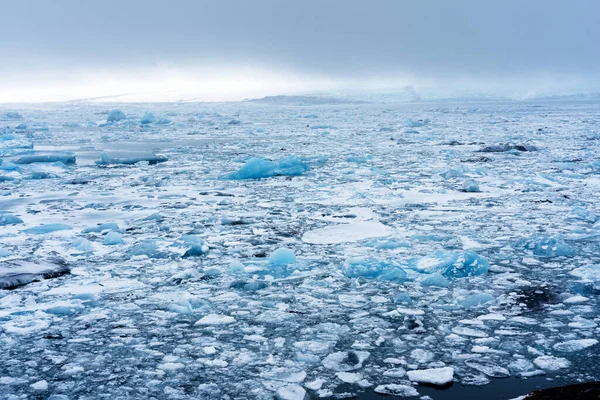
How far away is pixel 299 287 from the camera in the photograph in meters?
3.62

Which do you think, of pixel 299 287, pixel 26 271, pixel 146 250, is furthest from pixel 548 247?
pixel 26 271

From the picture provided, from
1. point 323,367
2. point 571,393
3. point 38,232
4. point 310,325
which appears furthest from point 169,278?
point 571,393

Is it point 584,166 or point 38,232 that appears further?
point 584,166

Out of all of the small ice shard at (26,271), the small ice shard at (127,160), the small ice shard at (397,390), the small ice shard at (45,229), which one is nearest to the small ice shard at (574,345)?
the small ice shard at (397,390)

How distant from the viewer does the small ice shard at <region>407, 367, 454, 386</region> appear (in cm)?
239

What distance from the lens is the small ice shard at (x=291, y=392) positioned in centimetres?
227

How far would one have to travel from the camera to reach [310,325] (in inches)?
118

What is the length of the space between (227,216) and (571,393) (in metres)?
4.10

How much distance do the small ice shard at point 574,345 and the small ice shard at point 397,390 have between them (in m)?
0.84

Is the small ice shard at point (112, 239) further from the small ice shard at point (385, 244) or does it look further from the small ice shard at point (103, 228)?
the small ice shard at point (385, 244)

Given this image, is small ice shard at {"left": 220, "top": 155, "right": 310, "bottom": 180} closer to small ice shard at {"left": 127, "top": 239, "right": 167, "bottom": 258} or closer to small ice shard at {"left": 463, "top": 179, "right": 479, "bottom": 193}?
small ice shard at {"left": 463, "top": 179, "right": 479, "bottom": 193}

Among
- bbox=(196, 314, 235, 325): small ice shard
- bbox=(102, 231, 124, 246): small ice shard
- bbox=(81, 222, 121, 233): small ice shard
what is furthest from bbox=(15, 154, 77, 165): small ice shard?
bbox=(196, 314, 235, 325): small ice shard

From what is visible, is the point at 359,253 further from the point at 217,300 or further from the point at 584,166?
the point at 584,166

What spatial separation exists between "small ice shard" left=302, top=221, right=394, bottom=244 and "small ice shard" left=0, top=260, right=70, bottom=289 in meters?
1.95
